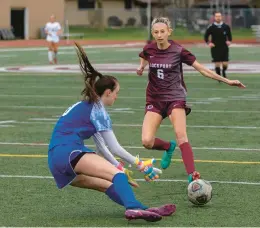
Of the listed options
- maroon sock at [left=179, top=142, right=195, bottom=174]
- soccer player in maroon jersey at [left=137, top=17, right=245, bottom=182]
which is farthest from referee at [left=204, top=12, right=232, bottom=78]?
maroon sock at [left=179, top=142, right=195, bottom=174]

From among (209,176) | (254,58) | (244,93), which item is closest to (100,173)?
(209,176)

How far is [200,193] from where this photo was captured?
393 inches

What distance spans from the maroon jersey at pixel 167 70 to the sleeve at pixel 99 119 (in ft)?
9.48

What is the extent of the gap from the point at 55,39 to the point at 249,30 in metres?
44.0

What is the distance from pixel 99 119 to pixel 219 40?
816 inches

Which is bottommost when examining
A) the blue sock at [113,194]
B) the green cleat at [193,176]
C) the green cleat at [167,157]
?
the green cleat at [167,157]

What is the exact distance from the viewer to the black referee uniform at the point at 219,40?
29.4m

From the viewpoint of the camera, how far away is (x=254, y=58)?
4484 cm

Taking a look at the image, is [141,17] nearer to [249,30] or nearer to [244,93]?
[249,30]

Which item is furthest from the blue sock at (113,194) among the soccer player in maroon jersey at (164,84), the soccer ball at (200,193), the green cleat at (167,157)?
the green cleat at (167,157)

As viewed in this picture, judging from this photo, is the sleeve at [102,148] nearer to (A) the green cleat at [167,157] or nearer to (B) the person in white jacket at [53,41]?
(A) the green cleat at [167,157]

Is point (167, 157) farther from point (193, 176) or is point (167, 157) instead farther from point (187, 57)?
point (193, 176)

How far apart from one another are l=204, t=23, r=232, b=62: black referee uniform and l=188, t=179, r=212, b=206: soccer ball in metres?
19.5

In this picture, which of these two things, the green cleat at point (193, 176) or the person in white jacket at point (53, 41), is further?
the person in white jacket at point (53, 41)
